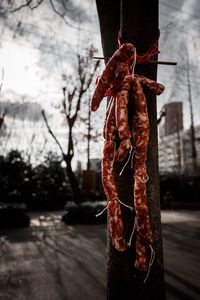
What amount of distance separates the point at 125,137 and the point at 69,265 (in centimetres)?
479

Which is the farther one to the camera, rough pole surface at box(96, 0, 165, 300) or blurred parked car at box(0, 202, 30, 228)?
blurred parked car at box(0, 202, 30, 228)

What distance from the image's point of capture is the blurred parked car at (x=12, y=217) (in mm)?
11162

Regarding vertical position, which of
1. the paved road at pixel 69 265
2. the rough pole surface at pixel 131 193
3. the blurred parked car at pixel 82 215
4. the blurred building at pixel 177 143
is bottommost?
the paved road at pixel 69 265

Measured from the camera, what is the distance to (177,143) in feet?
164

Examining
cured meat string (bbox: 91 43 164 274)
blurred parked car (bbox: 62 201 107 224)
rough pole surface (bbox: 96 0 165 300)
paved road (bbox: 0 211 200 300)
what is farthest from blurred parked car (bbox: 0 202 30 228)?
cured meat string (bbox: 91 43 164 274)

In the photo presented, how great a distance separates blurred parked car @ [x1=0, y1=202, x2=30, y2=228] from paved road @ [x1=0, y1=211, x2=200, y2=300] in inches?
47.3

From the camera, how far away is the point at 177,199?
21328 mm

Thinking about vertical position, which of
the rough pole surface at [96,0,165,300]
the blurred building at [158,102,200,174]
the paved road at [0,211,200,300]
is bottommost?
the paved road at [0,211,200,300]

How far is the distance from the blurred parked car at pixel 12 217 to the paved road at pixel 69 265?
1.20 meters

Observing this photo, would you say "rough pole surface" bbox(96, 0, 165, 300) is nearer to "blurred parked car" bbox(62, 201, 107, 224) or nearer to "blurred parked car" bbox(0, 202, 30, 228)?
"blurred parked car" bbox(0, 202, 30, 228)

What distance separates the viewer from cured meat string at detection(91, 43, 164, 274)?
185cm

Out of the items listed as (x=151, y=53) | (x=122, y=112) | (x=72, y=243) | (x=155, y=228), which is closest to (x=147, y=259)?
(x=155, y=228)

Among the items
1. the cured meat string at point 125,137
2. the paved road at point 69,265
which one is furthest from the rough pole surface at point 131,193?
the paved road at point 69,265

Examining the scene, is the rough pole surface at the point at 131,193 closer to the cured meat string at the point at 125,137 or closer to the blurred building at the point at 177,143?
the cured meat string at the point at 125,137
